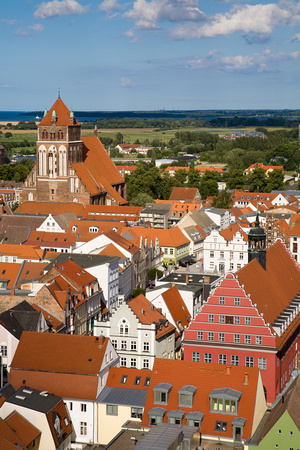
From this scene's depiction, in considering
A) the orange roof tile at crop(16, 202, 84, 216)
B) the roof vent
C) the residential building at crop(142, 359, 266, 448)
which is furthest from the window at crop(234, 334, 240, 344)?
the orange roof tile at crop(16, 202, 84, 216)

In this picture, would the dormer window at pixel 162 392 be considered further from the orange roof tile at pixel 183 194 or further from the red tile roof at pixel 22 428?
the orange roof tile at pixel 183 194

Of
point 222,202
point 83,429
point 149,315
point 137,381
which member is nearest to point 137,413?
point 137,381

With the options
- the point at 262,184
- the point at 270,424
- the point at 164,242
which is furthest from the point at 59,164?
the point at 270,424

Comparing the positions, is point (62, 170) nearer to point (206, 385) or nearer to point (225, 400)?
point (206, 385)

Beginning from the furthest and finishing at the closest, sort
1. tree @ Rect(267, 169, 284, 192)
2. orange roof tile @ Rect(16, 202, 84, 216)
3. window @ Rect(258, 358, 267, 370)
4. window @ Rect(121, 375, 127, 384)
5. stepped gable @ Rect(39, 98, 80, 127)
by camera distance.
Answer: tree @ Rect(267, 169, 284, 192) → stepped gable @ Rect(39, 98, 80, 127) → orange roof tile @ Rect(16, 202, 84, 216) → window @ Rect(258, 358, 267, 370) → window @ Rect(121, 375, 127, 384)

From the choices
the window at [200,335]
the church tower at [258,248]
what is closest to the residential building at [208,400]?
the window at [200,335]

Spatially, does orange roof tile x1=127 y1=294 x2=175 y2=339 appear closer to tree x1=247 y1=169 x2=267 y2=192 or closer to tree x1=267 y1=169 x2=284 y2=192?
tree x1=267 y1=169 x2=284 y2=192

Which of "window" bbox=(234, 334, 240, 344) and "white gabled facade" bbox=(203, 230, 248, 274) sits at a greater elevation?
"window" bbox=(234, 334, 240, 344)
